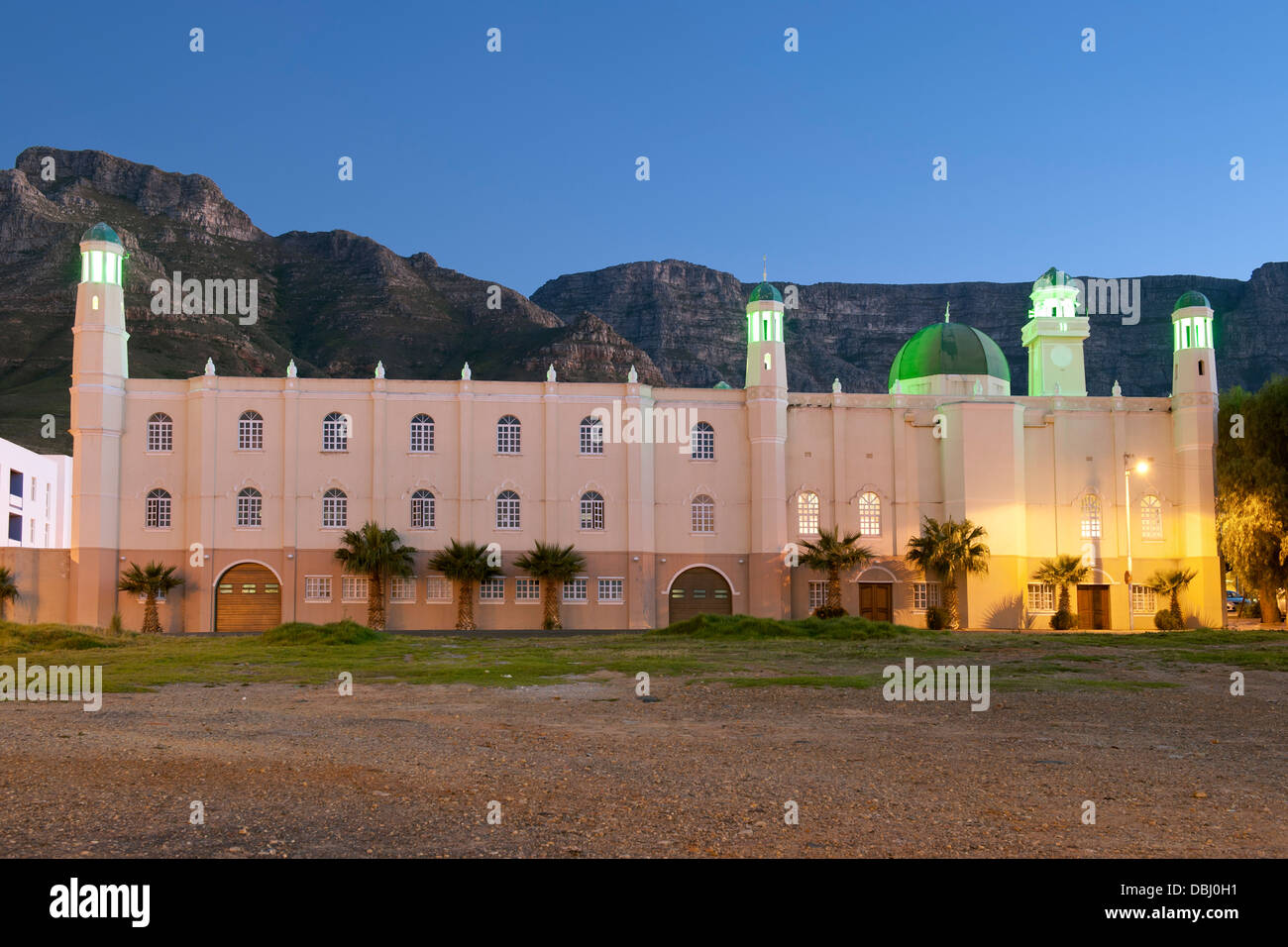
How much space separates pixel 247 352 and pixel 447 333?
32451mm

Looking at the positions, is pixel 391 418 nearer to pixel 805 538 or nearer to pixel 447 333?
pixel 805 538

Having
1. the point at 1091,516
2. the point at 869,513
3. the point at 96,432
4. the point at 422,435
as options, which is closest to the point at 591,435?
the point at 422,435

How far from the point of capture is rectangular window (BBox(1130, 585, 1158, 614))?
179ft

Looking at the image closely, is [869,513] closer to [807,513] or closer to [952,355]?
[807,513]

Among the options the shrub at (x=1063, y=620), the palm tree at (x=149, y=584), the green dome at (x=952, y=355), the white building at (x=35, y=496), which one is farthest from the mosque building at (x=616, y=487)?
the white building at (x=35, y=496)

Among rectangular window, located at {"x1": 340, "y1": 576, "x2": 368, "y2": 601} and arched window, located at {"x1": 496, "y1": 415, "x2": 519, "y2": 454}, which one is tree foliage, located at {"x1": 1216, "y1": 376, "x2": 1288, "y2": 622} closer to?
arched window, located at {"x1": 496, "y1": 415, "x2": 519, "y2": 454}

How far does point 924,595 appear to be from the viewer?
53906 mm

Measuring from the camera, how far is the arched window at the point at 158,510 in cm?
5084

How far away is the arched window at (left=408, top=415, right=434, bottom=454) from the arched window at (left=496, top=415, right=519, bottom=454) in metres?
2.86

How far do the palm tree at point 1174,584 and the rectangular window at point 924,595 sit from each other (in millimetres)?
9605

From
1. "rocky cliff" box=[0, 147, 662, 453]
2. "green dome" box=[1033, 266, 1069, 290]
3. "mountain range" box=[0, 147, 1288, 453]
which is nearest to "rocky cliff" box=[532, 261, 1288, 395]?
"mountain range" box=[0, 147, 1288, 453]

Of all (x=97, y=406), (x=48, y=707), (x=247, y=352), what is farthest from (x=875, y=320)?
(x=48, y=707)

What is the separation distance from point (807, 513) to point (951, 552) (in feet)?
21.7

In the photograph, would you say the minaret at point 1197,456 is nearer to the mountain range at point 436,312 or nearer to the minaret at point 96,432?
the minaret at point 96,432
